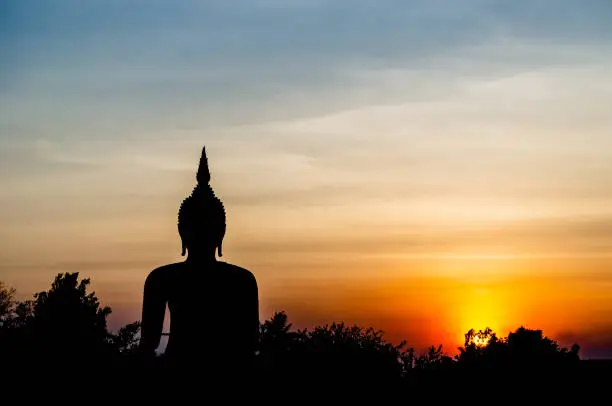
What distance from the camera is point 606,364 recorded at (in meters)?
44.0

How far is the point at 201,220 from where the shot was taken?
2447 centimetres

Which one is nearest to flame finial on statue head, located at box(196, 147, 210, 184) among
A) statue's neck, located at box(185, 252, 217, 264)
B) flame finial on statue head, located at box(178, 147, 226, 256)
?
flame finial on statue head, located at box(178, 147, 226, 256)

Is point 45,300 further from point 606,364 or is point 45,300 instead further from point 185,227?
point 185,227

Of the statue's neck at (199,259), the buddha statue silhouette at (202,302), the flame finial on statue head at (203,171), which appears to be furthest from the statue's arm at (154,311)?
the flame finial on statue head at (203,171)

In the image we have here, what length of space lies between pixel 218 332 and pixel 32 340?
6.95 meters

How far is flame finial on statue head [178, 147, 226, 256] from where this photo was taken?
24453 mm

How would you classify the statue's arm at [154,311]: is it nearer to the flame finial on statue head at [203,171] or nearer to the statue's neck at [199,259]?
the statue's neck at [199,259]

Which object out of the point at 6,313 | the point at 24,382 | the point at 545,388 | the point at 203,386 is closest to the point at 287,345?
the point at 203,386

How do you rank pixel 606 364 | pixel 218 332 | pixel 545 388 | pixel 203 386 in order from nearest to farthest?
pixel 203 386 → pixel 218 332 → pixel 545 388 → pixel 606 364

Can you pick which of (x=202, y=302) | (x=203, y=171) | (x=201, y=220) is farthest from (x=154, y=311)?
(x=203, y=171)

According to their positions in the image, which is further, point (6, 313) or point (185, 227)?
point (6, 313)

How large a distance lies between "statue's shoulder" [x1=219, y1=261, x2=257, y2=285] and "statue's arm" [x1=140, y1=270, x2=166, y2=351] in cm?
147

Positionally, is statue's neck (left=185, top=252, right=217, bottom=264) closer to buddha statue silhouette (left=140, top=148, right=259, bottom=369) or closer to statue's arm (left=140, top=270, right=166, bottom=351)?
buddha statue silhouette (left=140, top=148, right=259, bottom=369)

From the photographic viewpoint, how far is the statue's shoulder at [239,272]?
24219 millimetres
